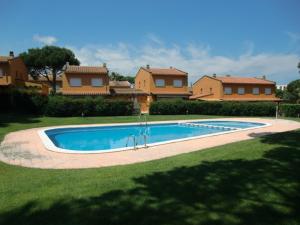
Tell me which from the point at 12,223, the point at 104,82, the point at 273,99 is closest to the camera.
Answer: the point at 12,223

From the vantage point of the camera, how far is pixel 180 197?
215 inches

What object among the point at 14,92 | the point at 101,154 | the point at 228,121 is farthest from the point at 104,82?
the point at 101,154

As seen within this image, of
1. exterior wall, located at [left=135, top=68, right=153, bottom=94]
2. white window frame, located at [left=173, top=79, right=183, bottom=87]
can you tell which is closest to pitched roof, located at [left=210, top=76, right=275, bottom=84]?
white window frame, located at [left=173, top=79, right=183, bottom=87]

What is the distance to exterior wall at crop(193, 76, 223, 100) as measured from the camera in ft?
165

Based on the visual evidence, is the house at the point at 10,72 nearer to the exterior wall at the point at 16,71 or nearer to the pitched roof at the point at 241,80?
the exterior wall at the point at 16,71

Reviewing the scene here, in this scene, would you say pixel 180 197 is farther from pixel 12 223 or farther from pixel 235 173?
pixel 12 223

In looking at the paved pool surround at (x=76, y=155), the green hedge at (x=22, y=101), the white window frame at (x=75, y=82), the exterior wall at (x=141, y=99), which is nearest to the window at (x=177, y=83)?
the exterior wall at (x=141, y=99)

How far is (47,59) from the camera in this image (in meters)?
54.7

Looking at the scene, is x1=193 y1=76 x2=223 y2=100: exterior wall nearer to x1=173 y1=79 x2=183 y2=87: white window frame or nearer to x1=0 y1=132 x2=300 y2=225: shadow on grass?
x1=173 y1=79 x2=183 y2=87: white window frame

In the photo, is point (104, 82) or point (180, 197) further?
point (104, 82)

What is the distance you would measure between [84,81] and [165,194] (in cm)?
3616

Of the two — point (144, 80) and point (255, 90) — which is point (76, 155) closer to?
point (144, 80)

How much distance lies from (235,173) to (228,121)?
79.9 feet

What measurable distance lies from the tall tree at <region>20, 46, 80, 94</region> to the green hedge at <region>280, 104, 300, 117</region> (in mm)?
38320
